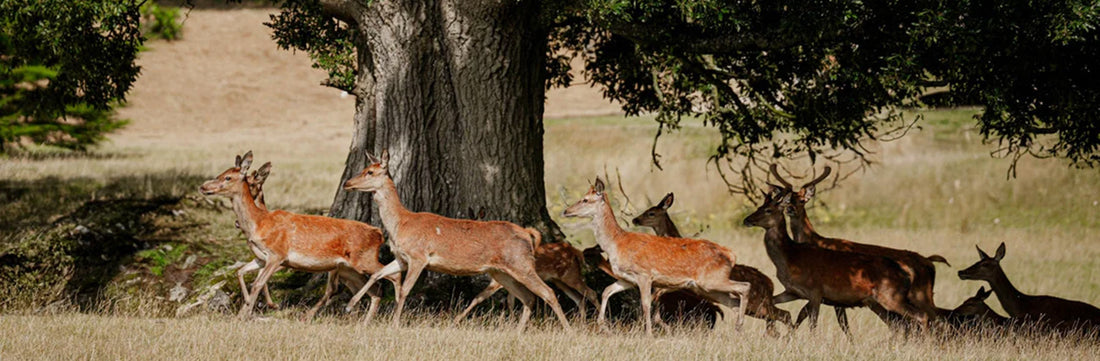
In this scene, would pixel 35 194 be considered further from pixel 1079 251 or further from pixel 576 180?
pixel 1079 251

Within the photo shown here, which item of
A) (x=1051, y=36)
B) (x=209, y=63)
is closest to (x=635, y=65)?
(x=1051, y=36)

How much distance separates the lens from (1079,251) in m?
20.8

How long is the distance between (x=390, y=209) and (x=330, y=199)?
38.9ft

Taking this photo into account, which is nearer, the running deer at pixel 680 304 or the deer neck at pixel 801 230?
the running deer at pixel 680 304

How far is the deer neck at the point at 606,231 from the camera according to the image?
11141mm

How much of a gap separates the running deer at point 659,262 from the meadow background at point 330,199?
0.42 metres

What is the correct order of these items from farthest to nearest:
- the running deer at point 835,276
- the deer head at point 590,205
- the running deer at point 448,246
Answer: the running deer at point 835,276, the deer head at point 590,205, the running deer at point 448,246

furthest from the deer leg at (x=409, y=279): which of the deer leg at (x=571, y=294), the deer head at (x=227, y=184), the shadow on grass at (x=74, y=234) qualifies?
the shadow on grass at (x=74, y=234)

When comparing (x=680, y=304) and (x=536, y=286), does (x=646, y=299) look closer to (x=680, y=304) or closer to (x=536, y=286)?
(x=536, y=286)

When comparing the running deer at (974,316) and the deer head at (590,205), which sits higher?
the deer head at (590,205)

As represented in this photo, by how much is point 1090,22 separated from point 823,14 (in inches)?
91.0

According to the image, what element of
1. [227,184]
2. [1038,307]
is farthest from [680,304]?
[227,184]

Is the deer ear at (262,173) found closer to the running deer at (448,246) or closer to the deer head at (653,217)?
the running deer at (448,246)

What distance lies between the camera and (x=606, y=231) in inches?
439
